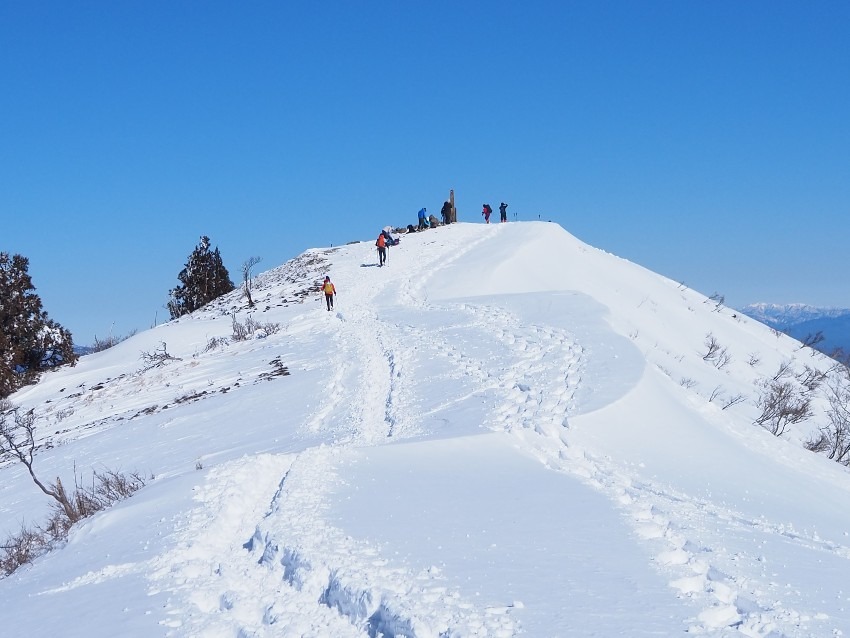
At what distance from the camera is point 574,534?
570 centimetres

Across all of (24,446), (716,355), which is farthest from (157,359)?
(716,355)

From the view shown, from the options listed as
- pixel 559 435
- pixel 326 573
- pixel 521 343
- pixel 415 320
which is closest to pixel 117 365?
pixel 415 320

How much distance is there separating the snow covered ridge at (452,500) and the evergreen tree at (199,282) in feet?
92.5

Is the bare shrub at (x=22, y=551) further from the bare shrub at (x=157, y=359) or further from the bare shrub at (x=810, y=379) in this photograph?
the bare shrub at (x=810, y=379)

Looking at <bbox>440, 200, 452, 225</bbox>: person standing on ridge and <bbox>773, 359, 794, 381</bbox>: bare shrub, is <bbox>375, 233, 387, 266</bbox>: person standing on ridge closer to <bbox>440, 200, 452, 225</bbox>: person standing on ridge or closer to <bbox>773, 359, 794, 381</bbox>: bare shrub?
<bbox>440, 200, 452, 225</bbox>: person standing on ridge

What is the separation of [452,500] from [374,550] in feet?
4.51

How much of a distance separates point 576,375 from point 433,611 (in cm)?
807

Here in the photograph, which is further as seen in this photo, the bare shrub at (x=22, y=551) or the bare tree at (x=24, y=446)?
the bare tree at (x=24, y=446)

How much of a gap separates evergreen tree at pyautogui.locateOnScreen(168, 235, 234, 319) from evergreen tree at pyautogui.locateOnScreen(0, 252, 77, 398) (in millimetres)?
14319

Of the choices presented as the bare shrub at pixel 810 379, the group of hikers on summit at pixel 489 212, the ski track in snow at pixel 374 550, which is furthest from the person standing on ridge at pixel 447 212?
the ski track in snow at pixel 374 550

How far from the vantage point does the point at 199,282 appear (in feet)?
153

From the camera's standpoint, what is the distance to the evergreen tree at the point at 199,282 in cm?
4625

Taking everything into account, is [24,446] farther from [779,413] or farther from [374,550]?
[779,413]

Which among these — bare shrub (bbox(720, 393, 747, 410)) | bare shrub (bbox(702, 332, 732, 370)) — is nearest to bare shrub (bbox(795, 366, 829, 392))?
bare shrub (bbox(702, 332, 732, 370))
